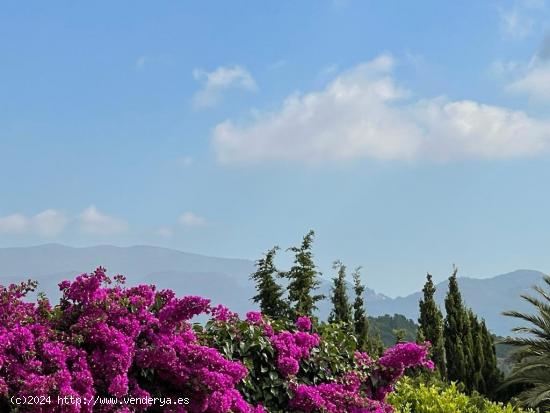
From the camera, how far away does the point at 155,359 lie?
5.92 metres

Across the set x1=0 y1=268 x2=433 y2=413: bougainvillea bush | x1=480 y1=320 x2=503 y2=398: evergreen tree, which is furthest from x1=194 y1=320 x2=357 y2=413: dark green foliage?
x1=480 y1=320 x2=503 y2=398: evergreen tree

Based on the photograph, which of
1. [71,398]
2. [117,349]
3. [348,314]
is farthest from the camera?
[348,314]

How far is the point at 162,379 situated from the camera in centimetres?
615

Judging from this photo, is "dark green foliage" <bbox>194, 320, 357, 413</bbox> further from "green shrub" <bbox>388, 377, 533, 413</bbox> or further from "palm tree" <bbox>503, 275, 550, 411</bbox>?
"palm tree" <bbox>503, 275, 550, 411</bbox>

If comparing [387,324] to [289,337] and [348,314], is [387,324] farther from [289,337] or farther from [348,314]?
[289,337]

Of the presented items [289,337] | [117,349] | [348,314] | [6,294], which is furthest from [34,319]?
[348,314]

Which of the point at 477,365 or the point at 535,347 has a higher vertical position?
the point at 535,347

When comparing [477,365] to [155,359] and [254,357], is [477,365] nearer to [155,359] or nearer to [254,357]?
[254,357]

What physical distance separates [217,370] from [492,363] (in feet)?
61.4

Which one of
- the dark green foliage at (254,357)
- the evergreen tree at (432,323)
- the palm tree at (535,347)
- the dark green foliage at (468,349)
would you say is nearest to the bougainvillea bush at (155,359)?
the dark green foliage at (254,357)

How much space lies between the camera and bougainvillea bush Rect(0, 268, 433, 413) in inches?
218

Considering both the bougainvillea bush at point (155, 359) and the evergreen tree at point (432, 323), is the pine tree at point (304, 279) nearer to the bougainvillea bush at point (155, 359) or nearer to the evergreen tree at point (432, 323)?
the evergreen tree at point (432, 323)

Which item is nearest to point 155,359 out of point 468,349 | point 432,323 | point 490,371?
point 468,349

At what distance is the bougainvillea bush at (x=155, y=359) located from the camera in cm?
555
